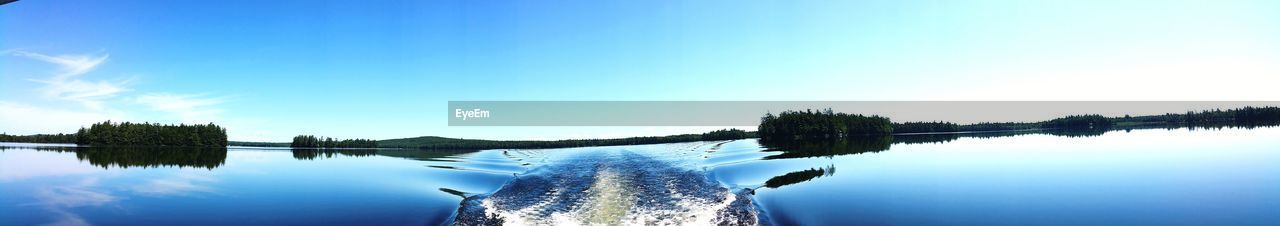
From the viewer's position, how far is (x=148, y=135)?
10331cm

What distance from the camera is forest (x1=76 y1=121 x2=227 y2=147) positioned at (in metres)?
99.8

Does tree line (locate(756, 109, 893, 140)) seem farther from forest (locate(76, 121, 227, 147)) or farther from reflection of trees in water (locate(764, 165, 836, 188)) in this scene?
forest (locate(76, 121, 227, 147))

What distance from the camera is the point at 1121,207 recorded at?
31.0 ft

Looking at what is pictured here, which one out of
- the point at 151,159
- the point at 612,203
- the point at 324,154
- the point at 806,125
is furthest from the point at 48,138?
the point at 612,203

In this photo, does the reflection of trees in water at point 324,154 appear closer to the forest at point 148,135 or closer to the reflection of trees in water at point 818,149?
the reflection of trees in water at point 818,149

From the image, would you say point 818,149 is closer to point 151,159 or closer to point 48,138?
point 151,159

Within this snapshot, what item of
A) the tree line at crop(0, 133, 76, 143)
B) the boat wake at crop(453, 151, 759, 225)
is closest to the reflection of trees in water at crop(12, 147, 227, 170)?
the boat wake at crop(453, 151, 759, 225)

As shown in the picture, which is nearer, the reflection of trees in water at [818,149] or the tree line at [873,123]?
the reflection of trees in water at [818,149]

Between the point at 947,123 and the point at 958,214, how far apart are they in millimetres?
201833

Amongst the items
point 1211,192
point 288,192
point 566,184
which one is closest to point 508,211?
point 566,184

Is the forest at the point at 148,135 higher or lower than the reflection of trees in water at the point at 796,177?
higher

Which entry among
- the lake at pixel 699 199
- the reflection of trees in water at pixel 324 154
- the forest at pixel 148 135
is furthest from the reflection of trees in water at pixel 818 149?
the forest at pixel 148 135

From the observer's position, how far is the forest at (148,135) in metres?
99.8

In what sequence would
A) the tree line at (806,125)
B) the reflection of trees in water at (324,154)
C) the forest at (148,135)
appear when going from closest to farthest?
the reflection of trees in water at (324,154)
the tree line at (806,125)
the forest at (148,135)
